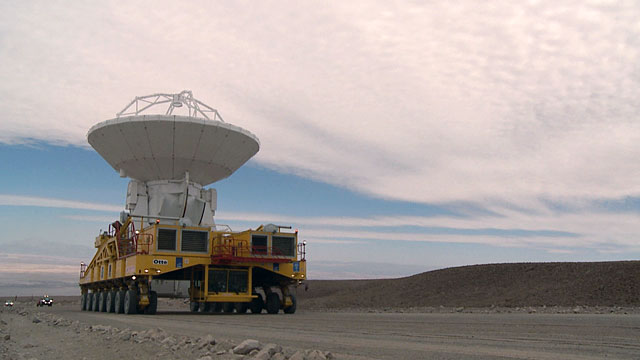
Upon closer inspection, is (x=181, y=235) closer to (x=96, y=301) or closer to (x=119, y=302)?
(x=119, y=302)

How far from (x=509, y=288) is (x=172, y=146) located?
26.7 m

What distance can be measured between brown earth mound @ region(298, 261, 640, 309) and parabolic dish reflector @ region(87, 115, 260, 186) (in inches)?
686

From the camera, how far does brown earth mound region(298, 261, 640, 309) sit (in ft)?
124

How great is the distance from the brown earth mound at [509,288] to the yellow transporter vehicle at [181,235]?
16.4 metres

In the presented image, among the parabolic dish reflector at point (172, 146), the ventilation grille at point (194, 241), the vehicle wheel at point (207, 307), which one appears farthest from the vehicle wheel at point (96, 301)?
the ventilation grille at point (194, 241)

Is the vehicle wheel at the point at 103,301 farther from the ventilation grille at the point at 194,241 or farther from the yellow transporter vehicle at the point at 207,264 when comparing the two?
the ventilation grille at the point at 194,241

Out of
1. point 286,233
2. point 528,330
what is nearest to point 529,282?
point 286,233

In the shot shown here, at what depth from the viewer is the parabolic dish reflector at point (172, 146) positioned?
30.1m

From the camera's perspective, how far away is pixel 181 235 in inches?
1041

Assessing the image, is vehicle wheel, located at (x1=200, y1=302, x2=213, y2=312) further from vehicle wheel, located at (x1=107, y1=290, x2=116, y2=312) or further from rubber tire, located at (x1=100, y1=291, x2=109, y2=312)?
rubber tire, located at (x1=100, y1=291, x2=109, y2=312)

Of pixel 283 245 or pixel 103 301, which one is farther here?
pixel 103 301

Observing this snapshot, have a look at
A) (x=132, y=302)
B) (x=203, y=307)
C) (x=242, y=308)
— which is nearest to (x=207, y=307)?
(x=203, y=307)

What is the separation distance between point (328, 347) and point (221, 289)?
17187mm

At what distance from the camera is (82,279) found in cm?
4003
